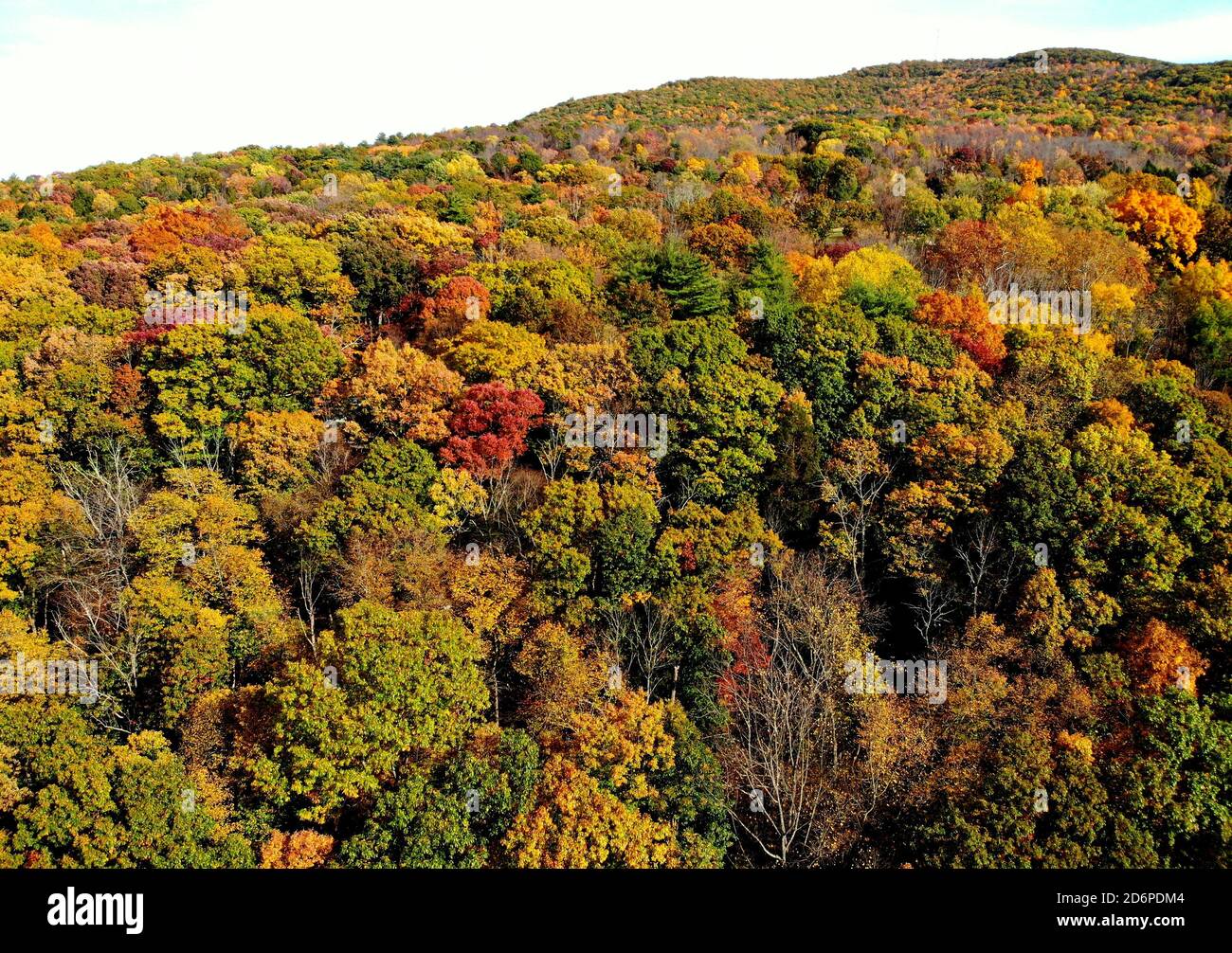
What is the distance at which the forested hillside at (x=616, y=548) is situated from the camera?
73.7 feet

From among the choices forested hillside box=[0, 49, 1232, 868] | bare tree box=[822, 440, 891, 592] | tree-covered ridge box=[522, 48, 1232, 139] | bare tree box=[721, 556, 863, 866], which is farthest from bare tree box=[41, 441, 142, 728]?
tree-covered ridge box=[522, 48, 1232, 139]

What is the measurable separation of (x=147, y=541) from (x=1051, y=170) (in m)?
70.8

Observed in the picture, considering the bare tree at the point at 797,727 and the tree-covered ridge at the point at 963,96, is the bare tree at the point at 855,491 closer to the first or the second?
the bare tree at the point at 797,727

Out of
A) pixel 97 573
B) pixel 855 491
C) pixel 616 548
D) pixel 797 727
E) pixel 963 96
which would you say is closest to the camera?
pixel 797 727

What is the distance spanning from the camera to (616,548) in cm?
2891

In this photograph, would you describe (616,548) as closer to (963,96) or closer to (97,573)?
(97,573)

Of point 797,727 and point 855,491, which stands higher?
point 855,491

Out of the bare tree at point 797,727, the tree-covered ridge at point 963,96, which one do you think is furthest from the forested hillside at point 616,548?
the tree-covered ridge at point 963,96

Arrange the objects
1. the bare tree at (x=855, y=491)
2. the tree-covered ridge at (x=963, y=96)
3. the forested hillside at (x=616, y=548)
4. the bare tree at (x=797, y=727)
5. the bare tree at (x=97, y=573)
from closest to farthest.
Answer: the forested hillside at (x=616, y=548), the bare tree at (x=797, y=727), the bare tree at (x=97, y=573), the bare tree at (x=855, y=491), the tree-covered ridge at (x=963, y=96)

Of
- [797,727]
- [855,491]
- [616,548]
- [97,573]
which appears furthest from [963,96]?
[97,573]

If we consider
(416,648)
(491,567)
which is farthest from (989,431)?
(416,648)

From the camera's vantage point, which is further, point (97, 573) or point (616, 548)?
point (97, 573)

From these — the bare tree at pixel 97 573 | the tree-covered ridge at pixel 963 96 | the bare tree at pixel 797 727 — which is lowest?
the bare tree at pixel 797 727
